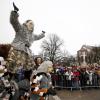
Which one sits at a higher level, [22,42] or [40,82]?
[22,42]

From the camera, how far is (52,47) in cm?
7694

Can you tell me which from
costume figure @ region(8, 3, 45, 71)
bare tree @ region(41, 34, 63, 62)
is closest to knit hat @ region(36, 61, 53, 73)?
costume figure @ region(8, 3, 45, 71)

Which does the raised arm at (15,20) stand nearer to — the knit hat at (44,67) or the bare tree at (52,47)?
the knit hat at (44,67)

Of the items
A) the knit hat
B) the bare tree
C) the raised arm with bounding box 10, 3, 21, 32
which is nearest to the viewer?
the raised arm with bounding box 10, 3, 21, 32

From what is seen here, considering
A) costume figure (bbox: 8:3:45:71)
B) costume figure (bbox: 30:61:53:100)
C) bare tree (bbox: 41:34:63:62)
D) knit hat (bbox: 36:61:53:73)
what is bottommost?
costume figure (bbox: 30:61:53:100)

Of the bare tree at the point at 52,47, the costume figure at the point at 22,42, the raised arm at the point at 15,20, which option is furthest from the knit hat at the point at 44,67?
the bare tree at the point at 52,47

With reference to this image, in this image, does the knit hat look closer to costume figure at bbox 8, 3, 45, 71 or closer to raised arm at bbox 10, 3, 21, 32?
costume figure at bbox 8, 3, 45, 71

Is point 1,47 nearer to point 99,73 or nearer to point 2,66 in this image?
point 2,66

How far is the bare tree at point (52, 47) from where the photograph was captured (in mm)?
73125

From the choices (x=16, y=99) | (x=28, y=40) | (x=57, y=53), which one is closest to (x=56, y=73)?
(x=28, y=40)

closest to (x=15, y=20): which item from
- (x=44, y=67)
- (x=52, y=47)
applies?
(x=44, y=67)

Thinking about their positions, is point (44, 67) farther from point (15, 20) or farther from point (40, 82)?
point (15, 20)

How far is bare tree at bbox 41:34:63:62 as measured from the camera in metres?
73.1

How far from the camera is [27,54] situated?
360 inches
